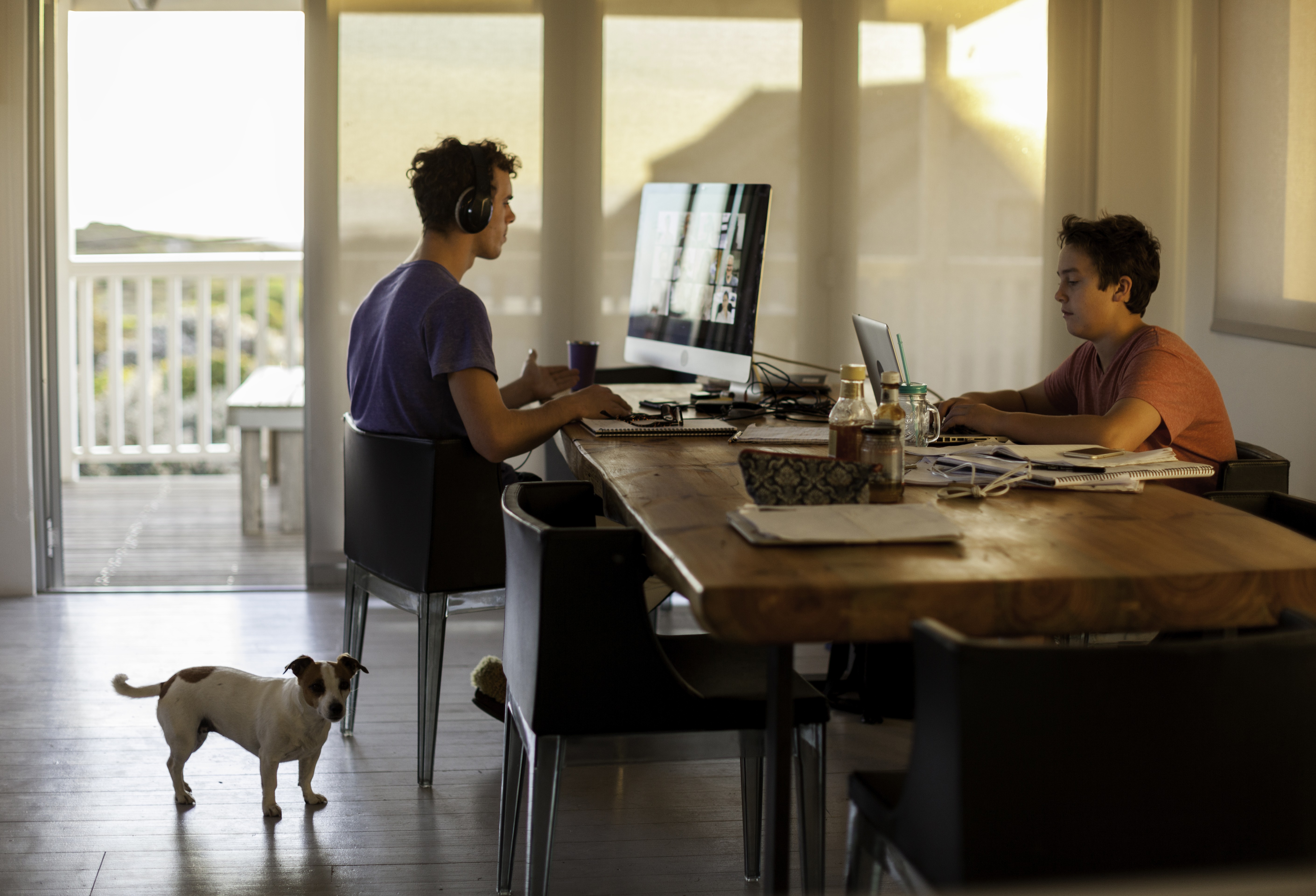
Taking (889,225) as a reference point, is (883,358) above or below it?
below

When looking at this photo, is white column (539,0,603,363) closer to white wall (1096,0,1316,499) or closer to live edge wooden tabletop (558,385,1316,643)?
white wall (1096,0,1316,499)

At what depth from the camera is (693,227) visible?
2.72 m

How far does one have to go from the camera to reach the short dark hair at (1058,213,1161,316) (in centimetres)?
230

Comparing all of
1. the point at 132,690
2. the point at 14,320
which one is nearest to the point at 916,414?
the point at 132,690

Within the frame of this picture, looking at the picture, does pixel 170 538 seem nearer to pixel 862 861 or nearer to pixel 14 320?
pixel 14 320

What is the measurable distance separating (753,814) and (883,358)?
97cm

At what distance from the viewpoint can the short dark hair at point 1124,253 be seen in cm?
230

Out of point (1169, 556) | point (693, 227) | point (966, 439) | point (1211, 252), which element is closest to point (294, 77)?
point (693, 227)

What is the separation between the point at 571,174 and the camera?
387cm

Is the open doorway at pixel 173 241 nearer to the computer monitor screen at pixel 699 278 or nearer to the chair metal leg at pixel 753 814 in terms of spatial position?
the computer monitor screen at pixel 699 278

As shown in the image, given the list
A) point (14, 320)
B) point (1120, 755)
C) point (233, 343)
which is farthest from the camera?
point (233, 343)

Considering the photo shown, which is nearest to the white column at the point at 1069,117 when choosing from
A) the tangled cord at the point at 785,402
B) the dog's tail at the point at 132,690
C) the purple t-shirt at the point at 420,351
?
the tangled cord at the point at 785,402

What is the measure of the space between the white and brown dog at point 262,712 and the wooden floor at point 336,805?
0.27 feet

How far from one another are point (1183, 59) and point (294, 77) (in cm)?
367
